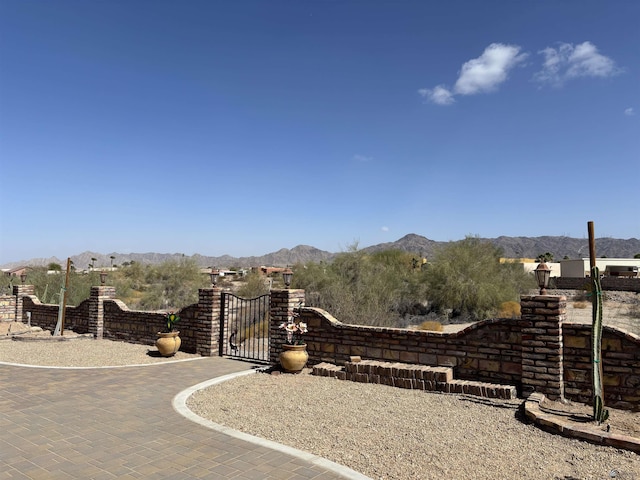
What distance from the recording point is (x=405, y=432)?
560cm

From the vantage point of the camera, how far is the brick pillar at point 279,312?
10.3m

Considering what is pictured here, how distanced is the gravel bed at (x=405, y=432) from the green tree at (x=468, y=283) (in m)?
18.2

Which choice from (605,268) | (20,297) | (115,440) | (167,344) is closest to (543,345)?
(115,440)

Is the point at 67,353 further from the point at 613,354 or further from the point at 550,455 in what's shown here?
the point at 613,354

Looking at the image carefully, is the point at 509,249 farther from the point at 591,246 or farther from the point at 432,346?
the point at 591,246

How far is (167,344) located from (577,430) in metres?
9.14

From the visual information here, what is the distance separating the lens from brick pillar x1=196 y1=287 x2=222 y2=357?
11.6 m

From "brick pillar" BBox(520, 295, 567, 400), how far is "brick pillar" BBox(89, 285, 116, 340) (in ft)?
42.3

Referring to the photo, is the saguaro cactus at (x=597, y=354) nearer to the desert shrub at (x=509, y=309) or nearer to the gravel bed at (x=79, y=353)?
the gravel bed at (x=79, y=353)

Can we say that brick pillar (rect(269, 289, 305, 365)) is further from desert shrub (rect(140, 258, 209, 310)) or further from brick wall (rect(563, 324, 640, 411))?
desert shrub (rect(140, 258, 209, 310))

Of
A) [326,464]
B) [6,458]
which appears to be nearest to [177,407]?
[6,458]

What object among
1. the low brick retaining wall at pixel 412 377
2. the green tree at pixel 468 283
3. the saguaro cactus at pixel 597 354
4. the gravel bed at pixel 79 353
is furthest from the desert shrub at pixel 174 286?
the saguaro cactus at pixel 597 354

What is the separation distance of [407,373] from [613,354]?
3195 millimetres

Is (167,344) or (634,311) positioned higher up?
(167,344)
